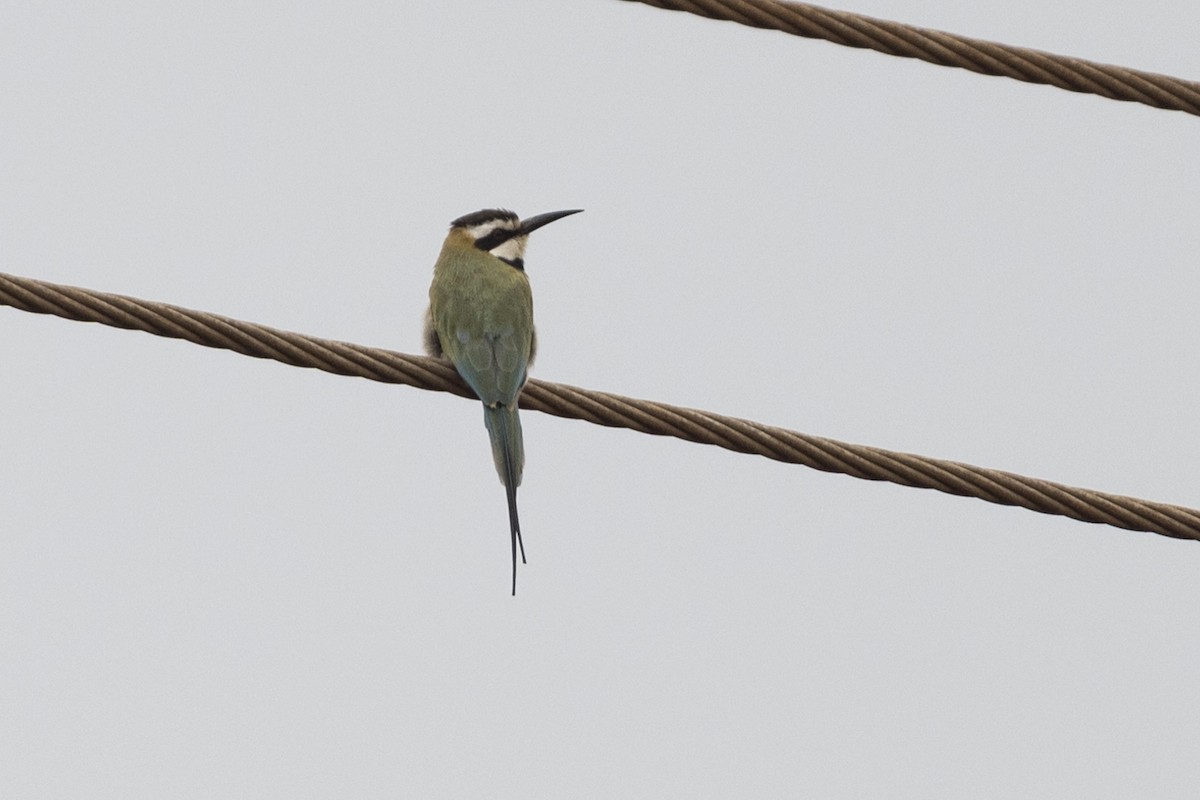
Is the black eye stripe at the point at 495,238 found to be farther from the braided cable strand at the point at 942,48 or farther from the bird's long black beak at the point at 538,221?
the braided cable strand at the point at 942,48

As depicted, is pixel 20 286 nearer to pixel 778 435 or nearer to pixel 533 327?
pixel 778 435

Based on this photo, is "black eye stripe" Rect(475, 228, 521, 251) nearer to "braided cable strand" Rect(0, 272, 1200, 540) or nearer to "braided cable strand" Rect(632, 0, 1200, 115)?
"braided cable strand" Rect(0, 272, 1200, 540)

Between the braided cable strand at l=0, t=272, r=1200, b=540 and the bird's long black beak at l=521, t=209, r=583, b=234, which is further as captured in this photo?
the bird's long black beak at l=521, t=209, r=583, b=234

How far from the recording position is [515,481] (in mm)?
5824

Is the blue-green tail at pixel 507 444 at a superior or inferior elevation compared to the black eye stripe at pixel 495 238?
inferior

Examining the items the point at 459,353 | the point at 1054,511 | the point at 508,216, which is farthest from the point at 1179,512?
the point at 508,216

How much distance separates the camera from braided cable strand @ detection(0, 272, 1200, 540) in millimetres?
4316

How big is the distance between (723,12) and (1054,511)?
1.33 meters

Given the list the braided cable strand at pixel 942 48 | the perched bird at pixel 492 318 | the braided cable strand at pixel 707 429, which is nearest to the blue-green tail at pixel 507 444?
the perched bird at pixel 492 318

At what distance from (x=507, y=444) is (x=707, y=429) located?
4.65 ft

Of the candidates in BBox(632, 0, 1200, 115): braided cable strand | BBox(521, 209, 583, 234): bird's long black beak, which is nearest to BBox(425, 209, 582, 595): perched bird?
BBox(521, 209, 583, 234): bird's long black beak

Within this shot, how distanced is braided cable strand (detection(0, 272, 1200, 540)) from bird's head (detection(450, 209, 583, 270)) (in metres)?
2.67

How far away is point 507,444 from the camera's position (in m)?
5.87

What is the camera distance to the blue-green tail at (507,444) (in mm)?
5793
